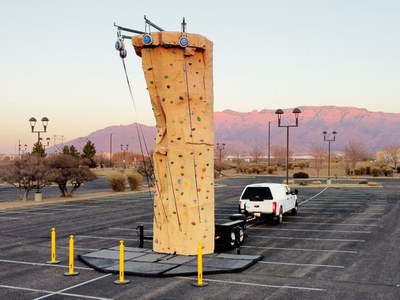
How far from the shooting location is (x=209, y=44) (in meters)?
16.1

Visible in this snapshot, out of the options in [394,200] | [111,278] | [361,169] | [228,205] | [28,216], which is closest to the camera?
[111,278]

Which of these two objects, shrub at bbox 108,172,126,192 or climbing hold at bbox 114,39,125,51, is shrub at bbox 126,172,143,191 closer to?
shrub at bbox 108,172,126,192

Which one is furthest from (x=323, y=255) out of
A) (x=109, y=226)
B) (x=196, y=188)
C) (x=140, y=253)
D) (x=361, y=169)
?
(x=361, y=169)

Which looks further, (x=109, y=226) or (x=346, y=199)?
(x=346, y=199)

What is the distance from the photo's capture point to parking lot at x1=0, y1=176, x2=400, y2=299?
11547 millimetres

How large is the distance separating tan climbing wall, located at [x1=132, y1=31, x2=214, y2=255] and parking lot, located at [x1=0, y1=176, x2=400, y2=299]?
2.16 m

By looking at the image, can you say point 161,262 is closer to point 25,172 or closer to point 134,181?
point 25,172

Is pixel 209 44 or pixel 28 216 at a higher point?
pixel 209 44

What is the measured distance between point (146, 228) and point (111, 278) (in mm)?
9762

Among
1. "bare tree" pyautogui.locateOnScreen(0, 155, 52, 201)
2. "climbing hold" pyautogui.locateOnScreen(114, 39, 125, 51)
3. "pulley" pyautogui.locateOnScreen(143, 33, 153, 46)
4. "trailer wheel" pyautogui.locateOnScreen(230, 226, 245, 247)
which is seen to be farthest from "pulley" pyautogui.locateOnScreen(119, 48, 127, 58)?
"bare tree" pyautogui.locateOnScreen(0, 155, 52, 201)

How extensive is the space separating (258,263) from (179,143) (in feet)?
13.9

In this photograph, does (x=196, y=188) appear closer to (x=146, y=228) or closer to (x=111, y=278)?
(x=111, y=278)

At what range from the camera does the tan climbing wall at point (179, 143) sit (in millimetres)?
15391

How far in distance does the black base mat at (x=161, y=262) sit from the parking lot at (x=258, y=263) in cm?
30
